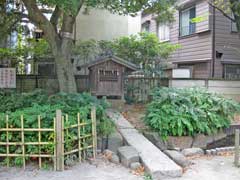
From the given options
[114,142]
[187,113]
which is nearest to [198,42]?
[187,113]

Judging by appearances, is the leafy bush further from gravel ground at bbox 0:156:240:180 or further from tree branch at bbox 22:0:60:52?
tree branch at bbox 22:0:60:52

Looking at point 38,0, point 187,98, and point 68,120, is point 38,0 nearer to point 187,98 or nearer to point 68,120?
point 68,120

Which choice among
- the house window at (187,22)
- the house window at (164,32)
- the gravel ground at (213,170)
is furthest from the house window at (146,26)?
the gravel ground at (213,170)

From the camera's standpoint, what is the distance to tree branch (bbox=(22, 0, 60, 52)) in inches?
356

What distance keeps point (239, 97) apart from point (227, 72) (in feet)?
8.98

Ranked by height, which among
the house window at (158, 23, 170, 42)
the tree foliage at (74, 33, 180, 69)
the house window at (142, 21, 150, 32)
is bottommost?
the tree foliage at (74, 33, 180, 69)

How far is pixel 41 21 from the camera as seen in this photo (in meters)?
9.20

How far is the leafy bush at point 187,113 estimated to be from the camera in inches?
330

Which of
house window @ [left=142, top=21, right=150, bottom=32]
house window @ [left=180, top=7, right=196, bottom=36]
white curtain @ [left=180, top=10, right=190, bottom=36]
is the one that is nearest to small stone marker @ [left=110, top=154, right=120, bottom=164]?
house window @ [left=180, top=7, right=196, bottom=36]

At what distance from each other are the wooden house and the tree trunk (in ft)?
5.71

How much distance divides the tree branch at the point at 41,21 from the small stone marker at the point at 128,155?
13.8 ft

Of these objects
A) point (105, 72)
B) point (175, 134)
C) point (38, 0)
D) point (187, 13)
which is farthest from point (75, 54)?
point (175, 134)

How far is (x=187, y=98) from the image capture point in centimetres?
902

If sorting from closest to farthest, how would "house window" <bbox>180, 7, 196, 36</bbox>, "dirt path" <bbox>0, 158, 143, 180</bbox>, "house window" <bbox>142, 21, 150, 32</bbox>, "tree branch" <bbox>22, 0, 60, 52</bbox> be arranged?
"dirt path" <bbox>0, 158, 143, 180</bbox> → "tree branch" <bbox>22, 0, 60, 52</bbox> → "house window" <bbox>180, 7, 196, 36</bbox> → "house window" <bbox>142, 21, 150, 32</bbox>
